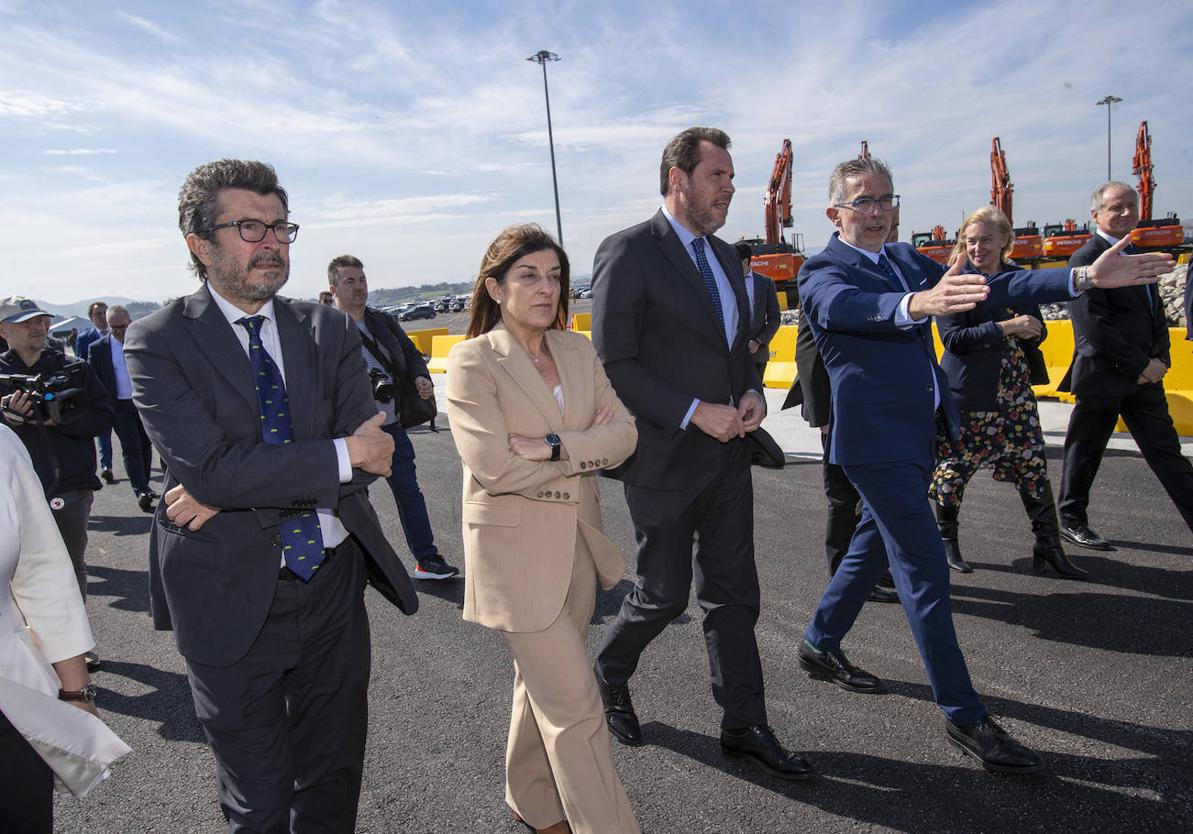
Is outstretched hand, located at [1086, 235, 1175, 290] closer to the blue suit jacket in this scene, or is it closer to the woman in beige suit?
the blue suit jacket

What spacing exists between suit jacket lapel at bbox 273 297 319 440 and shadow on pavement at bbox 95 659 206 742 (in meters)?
2.28

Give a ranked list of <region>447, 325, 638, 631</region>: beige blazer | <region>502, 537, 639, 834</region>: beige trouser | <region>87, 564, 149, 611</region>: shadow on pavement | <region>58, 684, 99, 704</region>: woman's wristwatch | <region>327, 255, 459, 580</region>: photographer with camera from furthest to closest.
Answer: <region>87, 564, 149, 611</region>: shadow on pavement
<region>327, 255, 459, 580</region>: photographer with camera
<region>447, 325, 638, 631</region>: beige blazer
<region>502, 537, 639, 834</region>: beige trouser
<region>58, 684, 99, 704</region>: woman's wristwatch

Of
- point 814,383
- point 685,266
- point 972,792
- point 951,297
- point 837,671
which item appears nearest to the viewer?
point 951,297

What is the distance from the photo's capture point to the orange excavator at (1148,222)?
27438 millimetres

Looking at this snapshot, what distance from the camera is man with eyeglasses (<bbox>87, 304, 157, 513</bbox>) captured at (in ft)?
28.1

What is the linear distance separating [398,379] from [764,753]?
3.44 m

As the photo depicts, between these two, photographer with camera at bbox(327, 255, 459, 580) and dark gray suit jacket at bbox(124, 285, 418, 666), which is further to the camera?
photographer with camera at bbox(327, 255, 459, 580)

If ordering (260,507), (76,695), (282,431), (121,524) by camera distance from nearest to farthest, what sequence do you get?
(76,695)
(260,507)
(282,431)
(121,524)

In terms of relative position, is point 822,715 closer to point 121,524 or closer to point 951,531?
point 951,531

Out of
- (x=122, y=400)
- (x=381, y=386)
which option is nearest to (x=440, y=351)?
(x=122, y=400)

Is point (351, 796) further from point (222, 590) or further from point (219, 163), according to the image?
point (219, 163)

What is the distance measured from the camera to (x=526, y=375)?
2.76 metres

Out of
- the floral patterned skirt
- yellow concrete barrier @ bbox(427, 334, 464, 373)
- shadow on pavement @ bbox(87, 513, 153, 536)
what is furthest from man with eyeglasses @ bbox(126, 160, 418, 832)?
yellow concrete barrier @ bbox(427, 334, 464, 373)

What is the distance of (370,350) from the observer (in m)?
5.52
